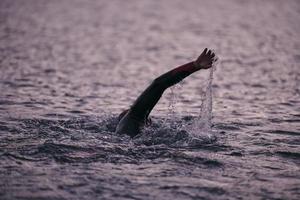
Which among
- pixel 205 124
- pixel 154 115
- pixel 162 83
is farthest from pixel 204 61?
pixel 154 115

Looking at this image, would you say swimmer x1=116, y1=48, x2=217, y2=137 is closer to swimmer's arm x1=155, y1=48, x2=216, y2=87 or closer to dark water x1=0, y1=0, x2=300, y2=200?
swimmer's arm x1=155, y1=48, x2=216, y2=87

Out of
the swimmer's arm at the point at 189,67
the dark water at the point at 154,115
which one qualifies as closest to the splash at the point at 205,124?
the dark water at the point at 154,115

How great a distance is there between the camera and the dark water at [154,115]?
370 inches

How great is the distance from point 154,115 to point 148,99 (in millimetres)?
3875

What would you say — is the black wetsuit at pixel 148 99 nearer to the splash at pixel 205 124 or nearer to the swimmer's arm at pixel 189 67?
the swimmer's arm at pixel 189 67

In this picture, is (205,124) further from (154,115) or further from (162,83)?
(162,83)

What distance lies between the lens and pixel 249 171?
1018 cm

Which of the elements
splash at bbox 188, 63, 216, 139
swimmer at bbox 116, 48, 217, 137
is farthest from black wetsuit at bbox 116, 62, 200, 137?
splash at bbox 188, 63, 216, 139

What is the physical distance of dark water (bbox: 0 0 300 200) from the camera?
941 cm

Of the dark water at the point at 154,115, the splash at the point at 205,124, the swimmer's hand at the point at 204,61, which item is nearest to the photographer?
the dark water at the point at 154,115

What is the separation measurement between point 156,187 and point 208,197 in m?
0.88

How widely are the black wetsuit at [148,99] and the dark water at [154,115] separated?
0.28 metres

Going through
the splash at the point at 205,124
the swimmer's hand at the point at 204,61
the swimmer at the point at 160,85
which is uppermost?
the swimmer's hand at the point at 204,61

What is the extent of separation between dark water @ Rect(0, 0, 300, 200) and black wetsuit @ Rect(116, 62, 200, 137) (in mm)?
280
